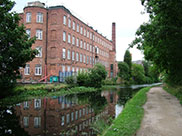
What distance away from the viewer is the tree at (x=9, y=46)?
41.8ft

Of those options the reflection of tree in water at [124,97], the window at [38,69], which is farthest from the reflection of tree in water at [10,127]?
the window at [38,69]

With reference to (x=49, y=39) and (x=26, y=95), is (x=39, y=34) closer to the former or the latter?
(x=49, y=39)

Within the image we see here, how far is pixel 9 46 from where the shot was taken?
13453mm

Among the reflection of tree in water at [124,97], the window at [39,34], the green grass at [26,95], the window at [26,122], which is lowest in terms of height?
the reflection of tree in water at [124,97]

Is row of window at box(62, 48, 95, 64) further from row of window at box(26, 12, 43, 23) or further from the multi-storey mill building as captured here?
row of window at box(26, 12, 43, 23)

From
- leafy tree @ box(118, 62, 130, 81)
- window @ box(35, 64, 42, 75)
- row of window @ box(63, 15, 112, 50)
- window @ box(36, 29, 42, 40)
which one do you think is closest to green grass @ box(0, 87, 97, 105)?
window @ box(35, 64, 42, 75)

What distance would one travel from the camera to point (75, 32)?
113 ft

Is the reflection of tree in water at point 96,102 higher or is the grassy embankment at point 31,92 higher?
the grassy embankment at point 31,92

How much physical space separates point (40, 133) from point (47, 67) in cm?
2298

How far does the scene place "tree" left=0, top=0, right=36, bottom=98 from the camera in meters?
12.7

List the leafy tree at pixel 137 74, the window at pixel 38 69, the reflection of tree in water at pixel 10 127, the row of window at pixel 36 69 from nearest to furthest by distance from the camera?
the reflection of tree in water at pixel 10 127 → the row of window at pixel 36 69 → the window at pixel 38 69 → the leafy tree at pixel 137 74

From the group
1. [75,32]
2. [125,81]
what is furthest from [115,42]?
[75,32]

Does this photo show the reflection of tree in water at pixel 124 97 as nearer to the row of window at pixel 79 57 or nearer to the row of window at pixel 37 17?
the row of window at pixel 79 57

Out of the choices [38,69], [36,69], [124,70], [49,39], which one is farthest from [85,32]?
[124,70]
